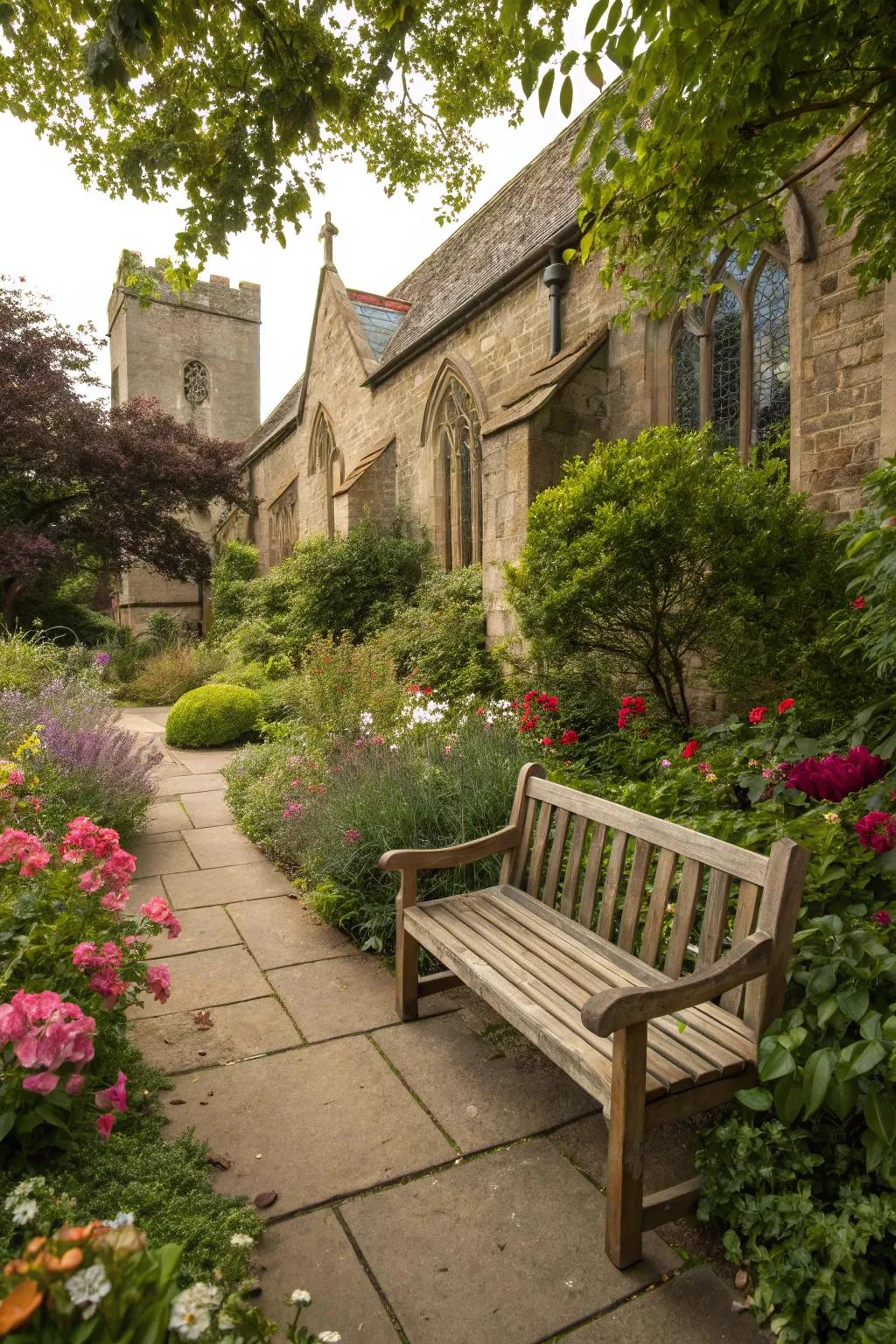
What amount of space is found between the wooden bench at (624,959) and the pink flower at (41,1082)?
1.23 m

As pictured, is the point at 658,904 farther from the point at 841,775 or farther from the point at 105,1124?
the point at 105,1124

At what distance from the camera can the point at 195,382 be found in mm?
28344

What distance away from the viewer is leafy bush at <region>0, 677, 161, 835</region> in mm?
4699

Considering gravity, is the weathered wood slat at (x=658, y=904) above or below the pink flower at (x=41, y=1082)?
above

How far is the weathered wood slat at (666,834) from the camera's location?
83.8 inches

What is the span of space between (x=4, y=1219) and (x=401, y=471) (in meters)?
12.8

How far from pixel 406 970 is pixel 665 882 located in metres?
1.21

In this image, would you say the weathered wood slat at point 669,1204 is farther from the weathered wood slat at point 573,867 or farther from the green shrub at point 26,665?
the green shrub at point 26,665

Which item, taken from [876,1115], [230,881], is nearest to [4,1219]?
[876,1115]

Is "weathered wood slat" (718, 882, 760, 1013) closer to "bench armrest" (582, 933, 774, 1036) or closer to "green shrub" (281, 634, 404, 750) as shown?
"bench armrest" (582, 933, 774, 1036)

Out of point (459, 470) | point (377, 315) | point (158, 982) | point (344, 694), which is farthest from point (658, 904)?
point (377, 315)

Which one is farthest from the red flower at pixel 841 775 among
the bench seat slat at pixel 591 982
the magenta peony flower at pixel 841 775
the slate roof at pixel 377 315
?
the slate roof at pixel 377 315

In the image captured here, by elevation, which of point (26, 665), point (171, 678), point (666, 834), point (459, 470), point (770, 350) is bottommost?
point (666, 834)

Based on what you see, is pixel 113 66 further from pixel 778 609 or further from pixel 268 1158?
pixel 778 609
